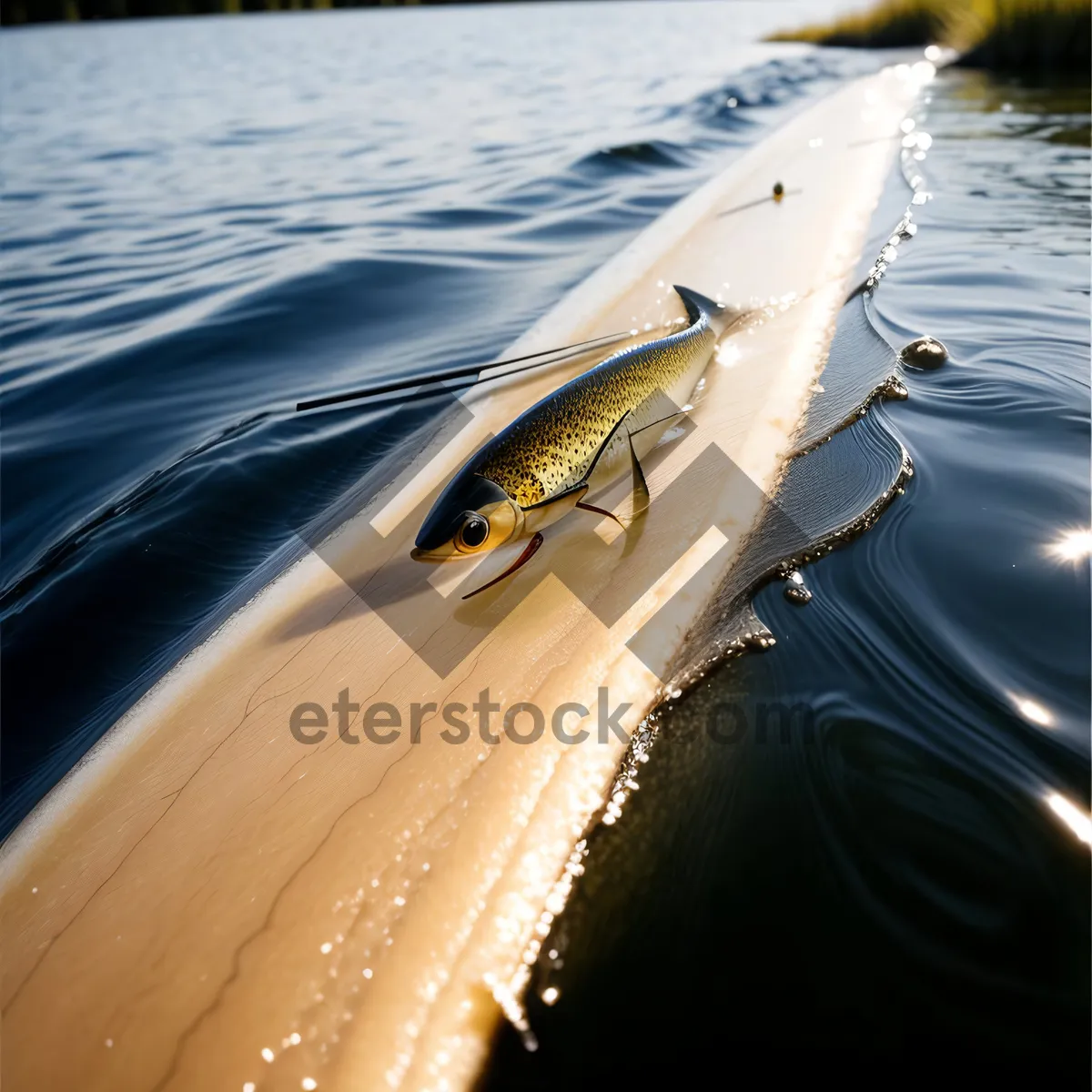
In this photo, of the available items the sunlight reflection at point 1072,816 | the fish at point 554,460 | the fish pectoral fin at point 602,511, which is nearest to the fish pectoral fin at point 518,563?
the fish at point 554,460

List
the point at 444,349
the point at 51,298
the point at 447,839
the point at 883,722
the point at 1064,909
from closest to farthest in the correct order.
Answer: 1. the point at 1064,909
2. the point at 447,839
3. the point at 883,722
4. the point at 444,349
5. the point at 51,298

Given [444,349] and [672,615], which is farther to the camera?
[444,349]

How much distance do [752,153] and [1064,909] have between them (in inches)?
229

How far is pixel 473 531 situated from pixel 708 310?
1.83 meters

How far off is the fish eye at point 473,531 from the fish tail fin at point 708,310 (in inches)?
66.7

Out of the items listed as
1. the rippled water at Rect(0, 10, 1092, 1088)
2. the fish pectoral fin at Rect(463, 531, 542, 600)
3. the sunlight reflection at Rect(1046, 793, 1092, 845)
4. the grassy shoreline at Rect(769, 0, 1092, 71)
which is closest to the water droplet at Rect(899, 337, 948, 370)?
the rippled water at Rect(0, 10, 1092, 1088)

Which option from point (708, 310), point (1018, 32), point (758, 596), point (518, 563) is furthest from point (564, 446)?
point (1018, 32)

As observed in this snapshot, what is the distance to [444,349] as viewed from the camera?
362 centimetres

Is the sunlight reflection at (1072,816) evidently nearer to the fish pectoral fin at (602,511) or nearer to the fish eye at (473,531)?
the fish pectoral fin at (602,511)

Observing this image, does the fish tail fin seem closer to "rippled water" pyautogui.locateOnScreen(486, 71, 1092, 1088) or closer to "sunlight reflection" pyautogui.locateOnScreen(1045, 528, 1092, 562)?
"rippled water" pyautogui.locateOnScreen(486, 71, 1092, 1088)

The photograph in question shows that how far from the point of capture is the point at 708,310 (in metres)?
2.96

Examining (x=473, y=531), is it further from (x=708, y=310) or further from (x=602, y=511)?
(x=708, y=310)

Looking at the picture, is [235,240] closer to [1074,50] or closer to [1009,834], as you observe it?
[1009,834]

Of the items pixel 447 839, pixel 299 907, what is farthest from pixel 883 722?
pixel 299 907
